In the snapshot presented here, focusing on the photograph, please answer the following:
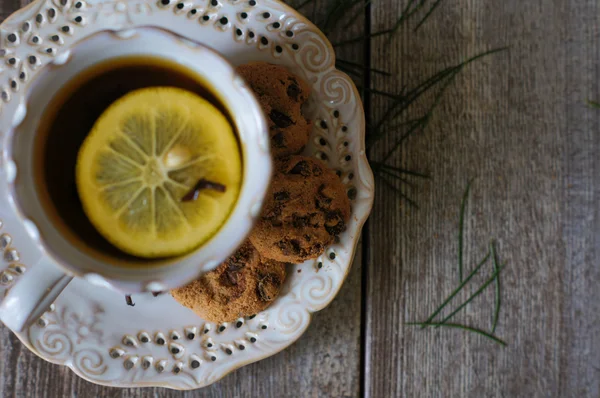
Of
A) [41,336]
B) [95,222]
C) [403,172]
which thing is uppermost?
[403,172]

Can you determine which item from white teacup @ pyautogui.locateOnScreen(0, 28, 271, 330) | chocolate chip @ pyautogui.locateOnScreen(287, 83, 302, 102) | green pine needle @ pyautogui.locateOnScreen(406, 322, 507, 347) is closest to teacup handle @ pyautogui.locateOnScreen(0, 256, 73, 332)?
white teacup @ pyautogui.locateOnScreen(0, 28, 271, 330)

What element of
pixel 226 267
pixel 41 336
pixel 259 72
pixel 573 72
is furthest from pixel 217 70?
pixel 573 72

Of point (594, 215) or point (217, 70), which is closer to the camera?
point (217, 70)

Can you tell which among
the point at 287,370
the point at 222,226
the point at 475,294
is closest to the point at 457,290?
the point at 475,294

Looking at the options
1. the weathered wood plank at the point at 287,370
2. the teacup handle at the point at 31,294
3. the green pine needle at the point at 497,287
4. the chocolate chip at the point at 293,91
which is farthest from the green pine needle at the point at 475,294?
the teacup handle at the point at 31,294

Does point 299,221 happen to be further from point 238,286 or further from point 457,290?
point 457,290

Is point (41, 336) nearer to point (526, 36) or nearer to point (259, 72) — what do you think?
point (259, 72)
